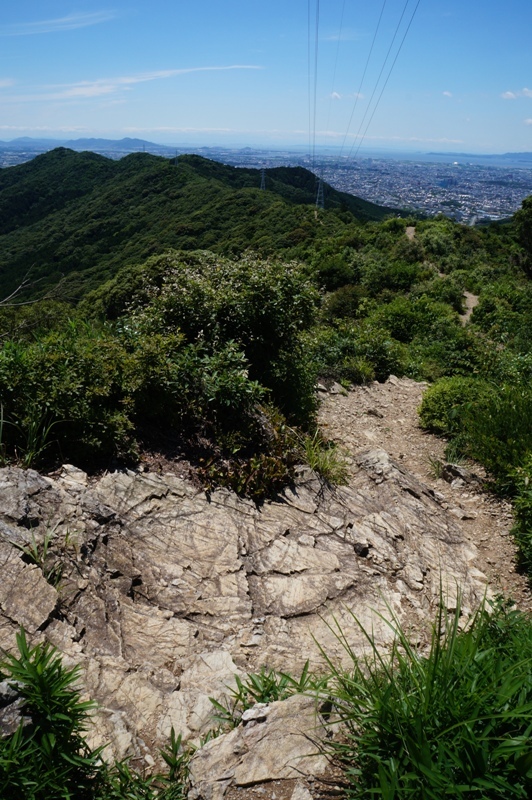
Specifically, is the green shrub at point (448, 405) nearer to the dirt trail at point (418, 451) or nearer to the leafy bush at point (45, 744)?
the dirt trail at point (418, 451)

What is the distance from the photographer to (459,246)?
25406mm

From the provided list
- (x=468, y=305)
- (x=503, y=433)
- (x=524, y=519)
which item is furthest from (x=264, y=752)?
(x=468, y=305)

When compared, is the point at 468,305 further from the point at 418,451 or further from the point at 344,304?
the point at 418,451

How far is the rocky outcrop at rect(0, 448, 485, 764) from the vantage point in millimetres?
2930

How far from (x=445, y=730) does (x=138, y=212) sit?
68.2 metres

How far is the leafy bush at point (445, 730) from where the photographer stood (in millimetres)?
1939

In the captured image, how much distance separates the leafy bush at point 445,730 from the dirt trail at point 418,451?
8.49ft

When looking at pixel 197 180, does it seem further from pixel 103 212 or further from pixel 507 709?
pixel 507 709

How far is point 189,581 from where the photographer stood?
3826 millimetres

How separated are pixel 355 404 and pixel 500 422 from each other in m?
2.92

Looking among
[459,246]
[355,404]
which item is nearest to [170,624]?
[355,404]

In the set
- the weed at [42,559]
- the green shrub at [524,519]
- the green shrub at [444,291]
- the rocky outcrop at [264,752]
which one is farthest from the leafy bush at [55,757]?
the green shrub at [444,291]

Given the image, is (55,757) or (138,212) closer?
(55,757)

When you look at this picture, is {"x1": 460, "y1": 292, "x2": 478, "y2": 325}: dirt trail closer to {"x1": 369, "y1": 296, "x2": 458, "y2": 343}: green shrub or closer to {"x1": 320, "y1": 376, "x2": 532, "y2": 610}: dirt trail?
{"x1": 369, "y1": 296, "x2": 458, "y2": 343}: green shrub
